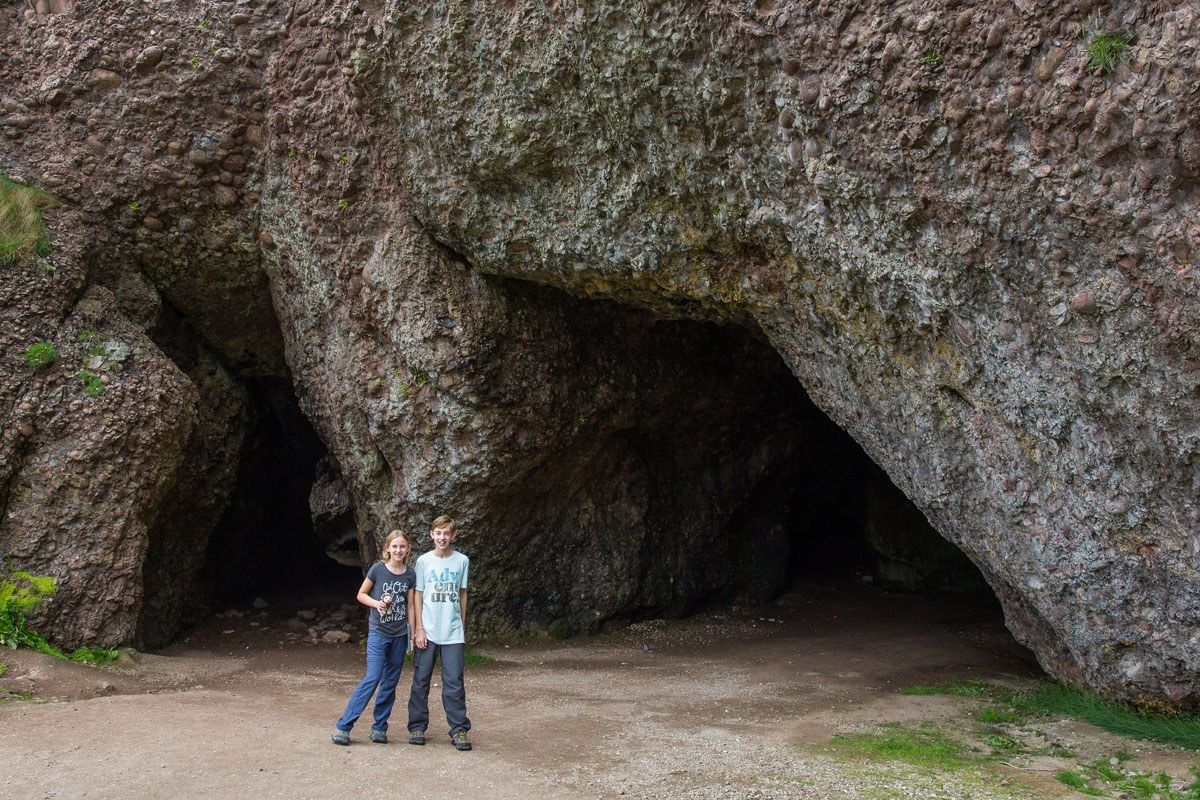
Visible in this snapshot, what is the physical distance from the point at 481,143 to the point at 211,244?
4.00 metres

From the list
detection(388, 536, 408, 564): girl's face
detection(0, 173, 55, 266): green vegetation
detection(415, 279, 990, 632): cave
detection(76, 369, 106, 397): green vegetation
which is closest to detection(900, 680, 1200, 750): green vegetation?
detection(415, 279, 990, 632): cave

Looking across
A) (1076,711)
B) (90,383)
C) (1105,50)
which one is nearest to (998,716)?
(1076,711)

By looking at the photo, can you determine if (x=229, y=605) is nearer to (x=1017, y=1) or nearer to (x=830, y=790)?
(x=830, y=790)

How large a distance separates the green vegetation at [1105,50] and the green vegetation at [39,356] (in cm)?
935

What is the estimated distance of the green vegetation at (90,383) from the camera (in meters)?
9.01

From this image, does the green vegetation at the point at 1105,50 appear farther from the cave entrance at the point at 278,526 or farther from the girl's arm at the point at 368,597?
the cave entrance at the point at 278,526

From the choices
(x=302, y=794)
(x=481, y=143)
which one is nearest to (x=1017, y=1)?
(x=481, y=143)

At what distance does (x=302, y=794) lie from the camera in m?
5.12

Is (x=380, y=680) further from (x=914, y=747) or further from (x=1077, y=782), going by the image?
(x=1077, y=782)

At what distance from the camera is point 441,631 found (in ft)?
19.8

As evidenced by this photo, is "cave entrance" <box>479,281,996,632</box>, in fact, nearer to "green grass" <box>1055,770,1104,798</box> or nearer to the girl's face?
the girl's face

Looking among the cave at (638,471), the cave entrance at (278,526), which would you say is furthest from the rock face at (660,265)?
the cave entrance at (278,526)

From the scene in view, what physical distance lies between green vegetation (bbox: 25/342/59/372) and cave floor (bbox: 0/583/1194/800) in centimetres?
284

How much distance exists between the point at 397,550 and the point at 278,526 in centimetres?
1002
